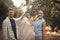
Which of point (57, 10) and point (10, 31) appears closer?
point (10, 31)

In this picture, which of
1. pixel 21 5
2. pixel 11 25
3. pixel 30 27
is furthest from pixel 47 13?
pixel 11 25

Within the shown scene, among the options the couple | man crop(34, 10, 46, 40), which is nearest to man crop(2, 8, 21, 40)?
the couple

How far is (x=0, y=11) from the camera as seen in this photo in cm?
376

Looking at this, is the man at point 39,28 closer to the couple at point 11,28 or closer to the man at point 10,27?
the couple at point 11,28

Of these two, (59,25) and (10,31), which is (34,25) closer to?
(10,31)

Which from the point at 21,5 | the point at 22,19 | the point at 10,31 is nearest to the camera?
the point at 10,31

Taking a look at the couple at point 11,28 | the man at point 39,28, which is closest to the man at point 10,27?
the couple at point 11,28

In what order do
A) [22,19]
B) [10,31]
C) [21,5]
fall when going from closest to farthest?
[10,31]
[22,19]
[21,5]

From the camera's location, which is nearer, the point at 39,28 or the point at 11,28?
the point at 11,28

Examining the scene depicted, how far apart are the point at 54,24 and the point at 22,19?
1.49 meters

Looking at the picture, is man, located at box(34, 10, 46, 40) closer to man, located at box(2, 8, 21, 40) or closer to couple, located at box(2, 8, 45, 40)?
couple, located at box(2, 8, 45, 40)

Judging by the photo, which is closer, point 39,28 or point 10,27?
point 10,27

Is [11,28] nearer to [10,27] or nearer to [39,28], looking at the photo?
[10,27]

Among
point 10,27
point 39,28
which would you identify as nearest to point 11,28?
point 10,27
